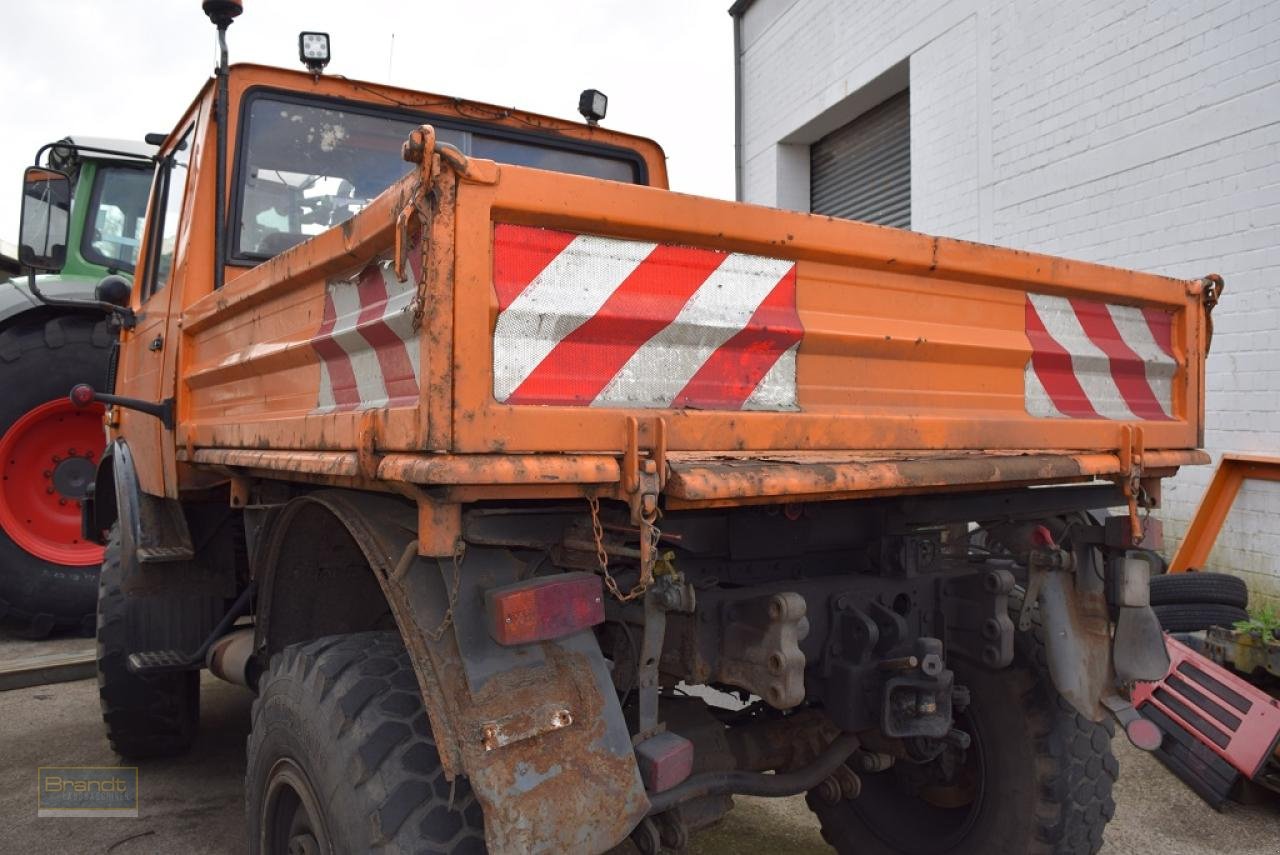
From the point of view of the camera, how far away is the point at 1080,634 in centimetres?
251

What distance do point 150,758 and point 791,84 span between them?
8.28 meters

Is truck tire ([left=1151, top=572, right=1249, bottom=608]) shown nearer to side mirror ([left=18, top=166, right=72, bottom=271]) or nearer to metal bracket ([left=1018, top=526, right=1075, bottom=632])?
metal bracket ([left=1018, top=526, right=1075, bottom=632])

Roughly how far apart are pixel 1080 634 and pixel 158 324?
3310 millimetres

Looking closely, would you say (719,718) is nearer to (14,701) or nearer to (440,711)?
(440,711)

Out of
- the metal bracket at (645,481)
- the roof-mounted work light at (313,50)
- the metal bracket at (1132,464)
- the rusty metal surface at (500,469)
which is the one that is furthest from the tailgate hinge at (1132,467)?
the roof-mounted work light at (313,50)

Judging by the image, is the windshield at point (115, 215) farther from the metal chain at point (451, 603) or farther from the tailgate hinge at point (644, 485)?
the tailgate hinge at point (644, 485)

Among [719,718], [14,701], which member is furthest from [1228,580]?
[14,701]

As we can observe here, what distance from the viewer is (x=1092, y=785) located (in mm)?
2621

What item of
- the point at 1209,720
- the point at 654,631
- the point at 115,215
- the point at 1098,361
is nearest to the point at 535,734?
the point at 654,631

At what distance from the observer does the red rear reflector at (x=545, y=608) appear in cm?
167

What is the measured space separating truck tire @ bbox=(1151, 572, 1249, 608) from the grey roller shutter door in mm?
4537

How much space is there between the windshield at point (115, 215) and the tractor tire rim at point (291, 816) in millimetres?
5526

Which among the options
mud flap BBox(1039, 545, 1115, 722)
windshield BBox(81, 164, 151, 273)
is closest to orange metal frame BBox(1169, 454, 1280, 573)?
mud flap BBox(1039, 545, 1115, 722)

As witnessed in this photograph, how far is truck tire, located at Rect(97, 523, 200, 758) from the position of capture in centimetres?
373
